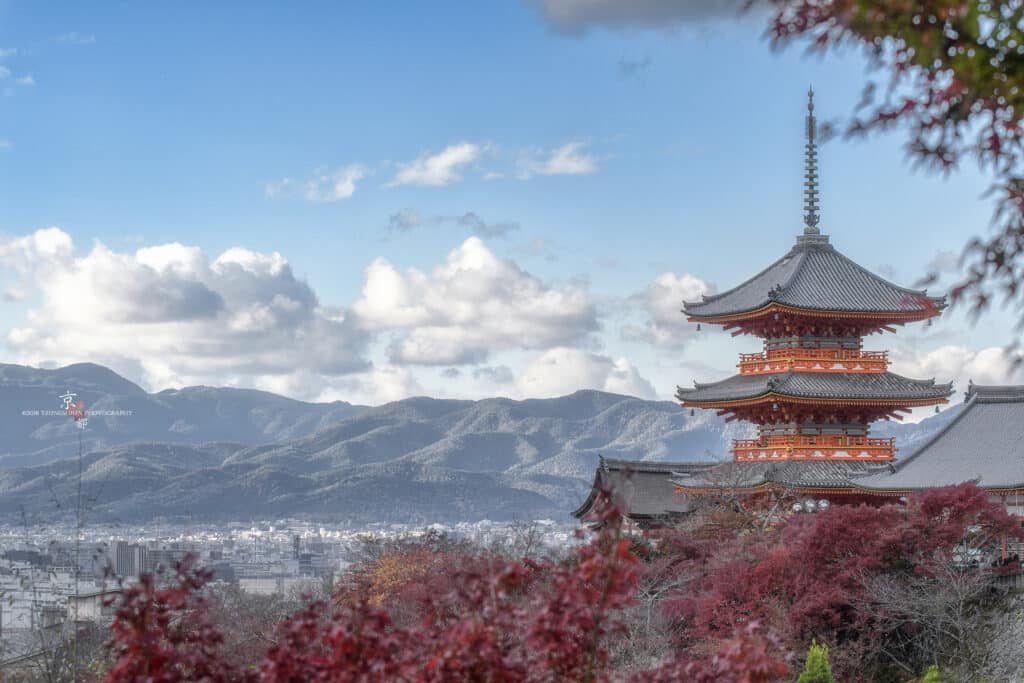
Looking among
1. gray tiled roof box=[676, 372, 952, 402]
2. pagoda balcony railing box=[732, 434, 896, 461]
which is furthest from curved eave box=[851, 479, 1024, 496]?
gray tiled roof box=[676, 372, 952, 402]

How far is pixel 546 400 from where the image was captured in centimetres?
18175

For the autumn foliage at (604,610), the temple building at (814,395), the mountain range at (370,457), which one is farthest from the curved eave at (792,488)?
the mountain range at (370,457)

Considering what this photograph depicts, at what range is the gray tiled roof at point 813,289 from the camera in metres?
30.6

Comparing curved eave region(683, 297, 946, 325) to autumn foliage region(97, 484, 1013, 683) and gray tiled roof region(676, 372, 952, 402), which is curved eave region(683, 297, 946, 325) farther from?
autumn foliage region(97, 484, 1013, 683)

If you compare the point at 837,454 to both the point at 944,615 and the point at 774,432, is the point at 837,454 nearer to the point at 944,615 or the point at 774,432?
the point at 774,432

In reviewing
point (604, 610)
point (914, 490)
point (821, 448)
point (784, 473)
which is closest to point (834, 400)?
point (821, 448)

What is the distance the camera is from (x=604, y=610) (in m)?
5.79

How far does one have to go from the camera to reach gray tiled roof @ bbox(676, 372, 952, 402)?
97.7 feet

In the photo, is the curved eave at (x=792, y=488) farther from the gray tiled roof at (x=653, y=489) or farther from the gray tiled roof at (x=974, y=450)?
the gray tiled roof at (x=653, y=489)

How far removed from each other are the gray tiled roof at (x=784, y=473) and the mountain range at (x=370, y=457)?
7819 cm

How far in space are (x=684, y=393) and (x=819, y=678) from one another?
15671 millimetres

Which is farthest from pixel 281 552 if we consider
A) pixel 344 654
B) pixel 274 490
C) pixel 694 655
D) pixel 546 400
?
pixel 546 400

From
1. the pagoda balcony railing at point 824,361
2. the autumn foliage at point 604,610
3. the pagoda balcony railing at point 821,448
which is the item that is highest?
the pagoda balcony railing at point 824,361

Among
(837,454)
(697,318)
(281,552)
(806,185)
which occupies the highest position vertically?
(806,185)
